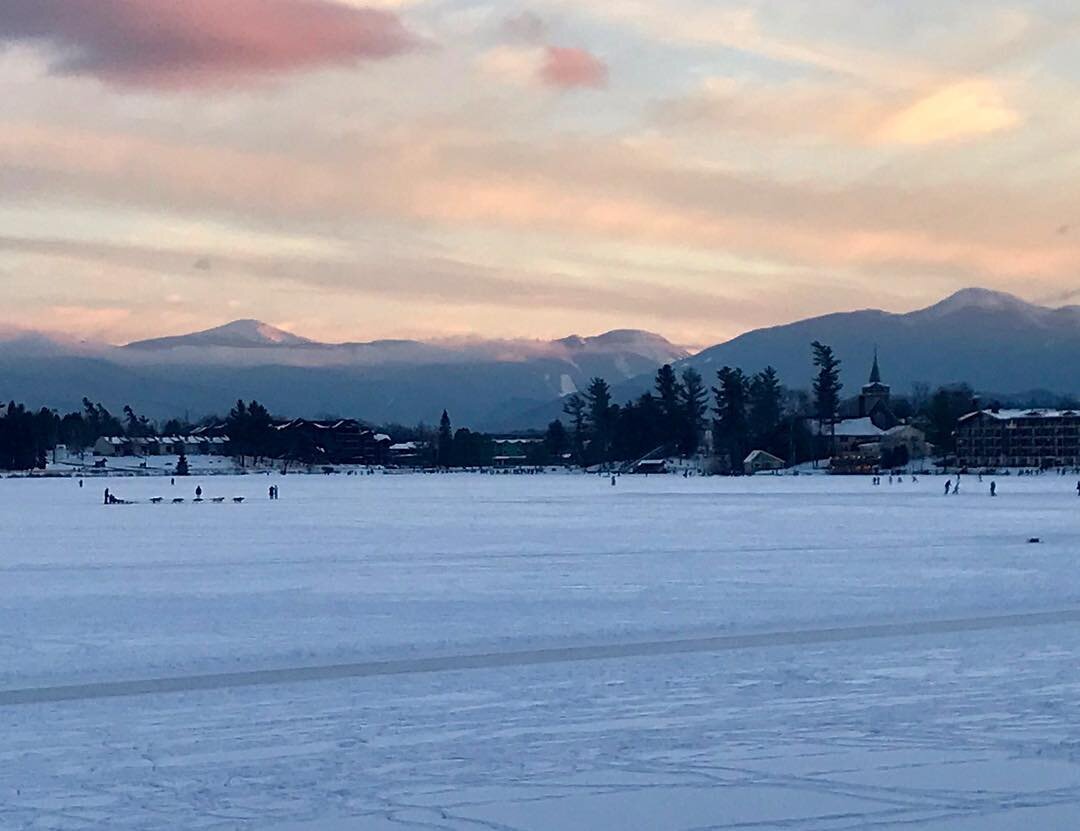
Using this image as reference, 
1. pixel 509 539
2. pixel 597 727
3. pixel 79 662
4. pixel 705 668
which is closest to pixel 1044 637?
pixel 705 668

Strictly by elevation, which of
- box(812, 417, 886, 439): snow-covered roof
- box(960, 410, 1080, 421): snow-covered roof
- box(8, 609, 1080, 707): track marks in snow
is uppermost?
box(960, 410, 1080, 421): snow-covered roof

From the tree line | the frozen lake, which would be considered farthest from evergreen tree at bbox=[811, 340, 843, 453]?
the frozen lake

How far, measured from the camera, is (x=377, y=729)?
32.1 ft

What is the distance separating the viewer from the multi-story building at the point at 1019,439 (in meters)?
155

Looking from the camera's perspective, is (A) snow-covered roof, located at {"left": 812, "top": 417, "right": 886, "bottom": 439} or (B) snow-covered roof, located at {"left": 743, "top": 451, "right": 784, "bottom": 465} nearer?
(B) snow-covered roof, located at {"left": 743, "top": 451, "right": 784, "bottom": 465}

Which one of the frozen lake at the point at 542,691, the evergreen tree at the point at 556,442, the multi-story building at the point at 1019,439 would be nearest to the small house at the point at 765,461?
the multi-story building at the point at 1019,439

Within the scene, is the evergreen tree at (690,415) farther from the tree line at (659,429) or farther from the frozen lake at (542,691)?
the frozen lake at (542,691)

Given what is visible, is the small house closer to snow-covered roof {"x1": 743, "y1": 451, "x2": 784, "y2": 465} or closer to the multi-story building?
snow-covered roof {"x1": 743, "y1": 451, "x2": 784, "y2": 465}

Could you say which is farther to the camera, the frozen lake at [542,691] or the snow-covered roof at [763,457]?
the snow-covered roof at [763,457]

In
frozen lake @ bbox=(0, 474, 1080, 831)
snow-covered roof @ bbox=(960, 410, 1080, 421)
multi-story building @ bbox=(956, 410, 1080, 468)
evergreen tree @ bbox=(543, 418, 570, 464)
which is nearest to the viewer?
frozen lake @ bbox=(0, 474, 1080, 831)

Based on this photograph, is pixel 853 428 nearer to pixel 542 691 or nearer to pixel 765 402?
pixel 765 402

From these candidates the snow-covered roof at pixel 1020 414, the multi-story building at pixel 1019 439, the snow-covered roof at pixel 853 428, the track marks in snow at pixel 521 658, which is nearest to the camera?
the track marks in snow at pixel 521 658

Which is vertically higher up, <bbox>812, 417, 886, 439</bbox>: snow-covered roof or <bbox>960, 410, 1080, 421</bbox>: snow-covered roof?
<bbox>960, 410, 1080, 421</bbox>: snow-covered roof

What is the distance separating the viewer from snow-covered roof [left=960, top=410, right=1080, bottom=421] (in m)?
157
